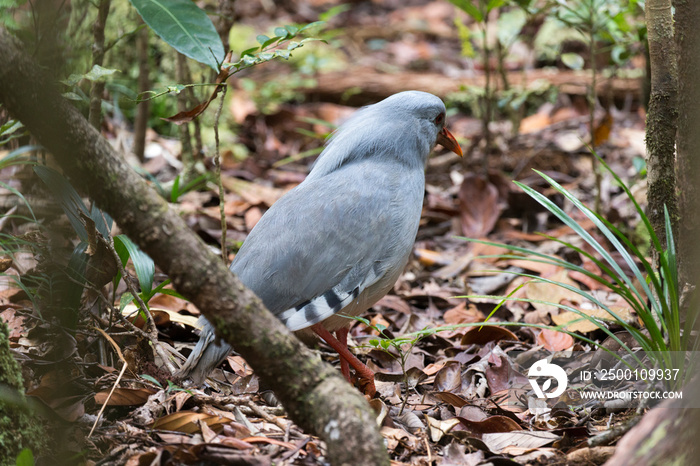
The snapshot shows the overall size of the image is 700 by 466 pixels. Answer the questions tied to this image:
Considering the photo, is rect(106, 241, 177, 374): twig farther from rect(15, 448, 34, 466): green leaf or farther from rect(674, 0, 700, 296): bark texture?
rect(674, 0, 700, 296): bark texture

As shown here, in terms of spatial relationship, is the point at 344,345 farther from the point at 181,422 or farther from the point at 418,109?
the point at 418,109

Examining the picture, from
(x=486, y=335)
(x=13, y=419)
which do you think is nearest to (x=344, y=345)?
(x=486, y=335)

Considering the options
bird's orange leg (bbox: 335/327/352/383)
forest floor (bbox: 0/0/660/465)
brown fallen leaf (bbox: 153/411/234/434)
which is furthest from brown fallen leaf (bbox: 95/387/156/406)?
bird's orange leg (bbox: 335/327/352/383)

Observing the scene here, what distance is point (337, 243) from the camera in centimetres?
321

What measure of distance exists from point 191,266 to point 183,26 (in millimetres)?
1561

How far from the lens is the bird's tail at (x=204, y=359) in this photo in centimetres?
287

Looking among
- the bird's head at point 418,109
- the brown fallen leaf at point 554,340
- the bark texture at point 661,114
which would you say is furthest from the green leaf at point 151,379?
the bark texture at point 661,114

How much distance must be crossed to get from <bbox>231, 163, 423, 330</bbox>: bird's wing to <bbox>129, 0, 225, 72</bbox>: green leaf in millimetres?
841

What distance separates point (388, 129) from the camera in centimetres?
375

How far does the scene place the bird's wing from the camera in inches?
122

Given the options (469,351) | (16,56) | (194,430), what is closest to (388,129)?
(469,351)

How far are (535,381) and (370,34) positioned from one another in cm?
776

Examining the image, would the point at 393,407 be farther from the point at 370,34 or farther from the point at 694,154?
the point at 370,34

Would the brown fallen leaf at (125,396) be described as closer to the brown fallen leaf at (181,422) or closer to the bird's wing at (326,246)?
the brown fallen leaf at (181,422)
